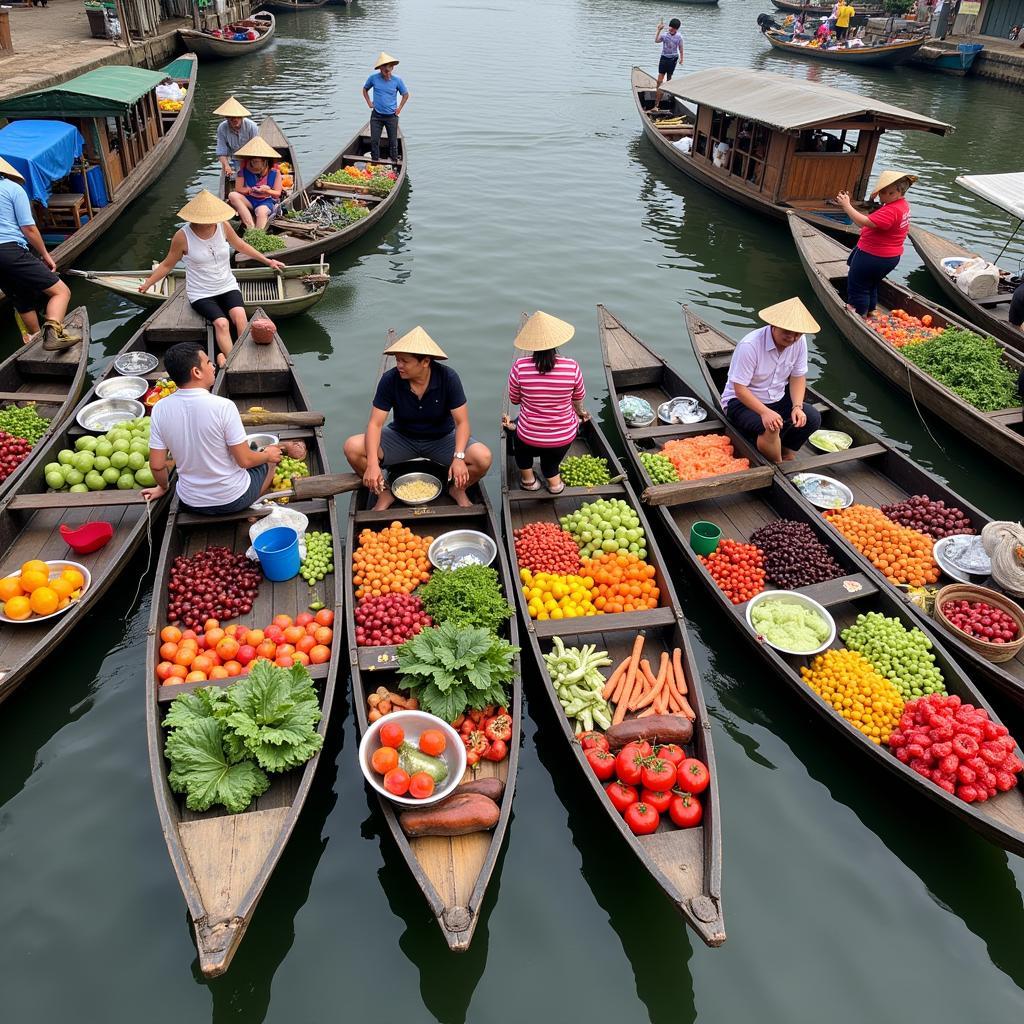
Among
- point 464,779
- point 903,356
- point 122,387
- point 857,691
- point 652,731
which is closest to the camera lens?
point 464,779

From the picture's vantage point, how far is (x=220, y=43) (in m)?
26.7

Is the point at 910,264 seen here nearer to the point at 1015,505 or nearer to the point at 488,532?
the point at 1015,505

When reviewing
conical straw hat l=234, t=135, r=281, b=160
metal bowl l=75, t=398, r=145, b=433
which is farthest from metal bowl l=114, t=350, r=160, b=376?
conical straw hat l=234, t=135, r=281, b=160

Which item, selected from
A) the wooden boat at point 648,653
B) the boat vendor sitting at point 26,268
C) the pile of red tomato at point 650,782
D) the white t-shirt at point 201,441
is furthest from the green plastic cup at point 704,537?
the boat vendor sitting at point 26,268

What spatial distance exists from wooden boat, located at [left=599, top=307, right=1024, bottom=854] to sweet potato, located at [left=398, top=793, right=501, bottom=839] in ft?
8.35

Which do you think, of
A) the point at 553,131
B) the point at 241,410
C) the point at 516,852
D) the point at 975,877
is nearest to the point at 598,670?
the point at 516,852

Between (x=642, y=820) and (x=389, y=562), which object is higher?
(x=389, y=562)

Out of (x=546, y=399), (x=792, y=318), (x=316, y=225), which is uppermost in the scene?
(x=792, y=318)

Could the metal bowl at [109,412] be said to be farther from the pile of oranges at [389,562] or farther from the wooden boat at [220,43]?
the wooden boat at [220,43]

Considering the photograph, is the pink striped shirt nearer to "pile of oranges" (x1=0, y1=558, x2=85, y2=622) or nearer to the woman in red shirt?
"pile of oranges" (x1=0, y1=558, x2=85, y2=622)

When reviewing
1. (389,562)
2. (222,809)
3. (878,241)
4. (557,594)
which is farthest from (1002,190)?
(222,809)

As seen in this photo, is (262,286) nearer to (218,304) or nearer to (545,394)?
(218,304)

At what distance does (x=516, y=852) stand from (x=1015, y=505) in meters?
7.05

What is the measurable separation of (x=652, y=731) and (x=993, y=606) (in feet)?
10.8
